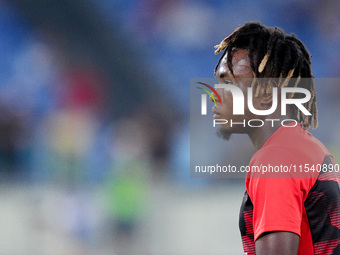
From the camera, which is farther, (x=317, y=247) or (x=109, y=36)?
(x=109, y=36)

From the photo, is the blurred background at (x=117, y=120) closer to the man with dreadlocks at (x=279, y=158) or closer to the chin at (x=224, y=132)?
the chin at (x=224, y=132)

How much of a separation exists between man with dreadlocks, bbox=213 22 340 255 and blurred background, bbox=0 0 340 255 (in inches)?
124

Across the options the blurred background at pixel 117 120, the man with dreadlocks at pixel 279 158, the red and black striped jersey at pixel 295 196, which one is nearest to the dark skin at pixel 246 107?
the man with dreadlocks at pixel 279 158

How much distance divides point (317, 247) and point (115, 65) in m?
4.36

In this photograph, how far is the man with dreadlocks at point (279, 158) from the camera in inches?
31.9

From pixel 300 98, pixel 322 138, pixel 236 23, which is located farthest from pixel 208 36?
pixel 300 98

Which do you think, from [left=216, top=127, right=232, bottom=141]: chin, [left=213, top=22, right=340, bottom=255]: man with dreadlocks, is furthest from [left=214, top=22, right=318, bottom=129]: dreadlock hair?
[left=216, top=127, right=232, bottom=141]: chin

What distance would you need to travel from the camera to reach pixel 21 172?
469 cm

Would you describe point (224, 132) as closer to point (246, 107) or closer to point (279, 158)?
point (246, 107)

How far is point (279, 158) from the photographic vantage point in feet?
2.80

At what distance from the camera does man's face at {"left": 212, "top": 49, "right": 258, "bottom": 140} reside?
1.10m

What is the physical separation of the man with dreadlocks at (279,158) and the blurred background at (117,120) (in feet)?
10.3

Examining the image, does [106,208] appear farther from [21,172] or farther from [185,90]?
[185,90]

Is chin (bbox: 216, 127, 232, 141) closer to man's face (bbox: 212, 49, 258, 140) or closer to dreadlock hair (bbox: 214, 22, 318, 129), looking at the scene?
man's face (bbox: 212, 49, 258, 140)
